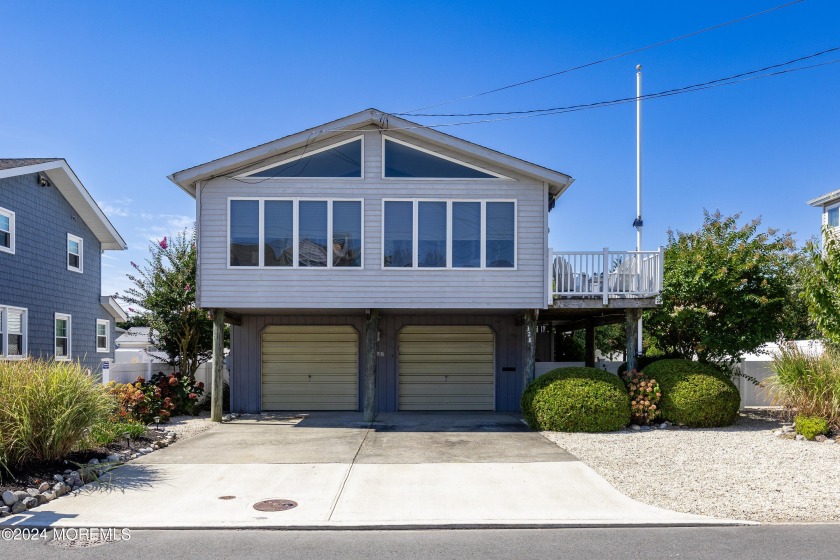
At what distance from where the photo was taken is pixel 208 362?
16.4 meters

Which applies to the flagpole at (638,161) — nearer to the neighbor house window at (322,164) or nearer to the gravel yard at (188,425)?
the neighbor house window at (322,164)

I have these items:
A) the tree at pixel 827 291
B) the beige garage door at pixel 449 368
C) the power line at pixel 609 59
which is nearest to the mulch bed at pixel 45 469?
the beige garage door at pixel 449 368

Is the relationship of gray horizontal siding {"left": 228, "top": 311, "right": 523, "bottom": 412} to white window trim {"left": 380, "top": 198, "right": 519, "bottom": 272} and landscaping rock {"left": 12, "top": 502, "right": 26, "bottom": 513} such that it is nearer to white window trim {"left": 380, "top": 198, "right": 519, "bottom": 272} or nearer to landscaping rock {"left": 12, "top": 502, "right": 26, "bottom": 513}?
white window trim {"left": 380, "top": 198, "right": 519, "bottom": 272}

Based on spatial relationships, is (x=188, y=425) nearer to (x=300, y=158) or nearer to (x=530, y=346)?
(x=300, y=158)

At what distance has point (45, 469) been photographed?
768 cm

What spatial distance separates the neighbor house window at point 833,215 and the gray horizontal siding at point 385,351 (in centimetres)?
1371

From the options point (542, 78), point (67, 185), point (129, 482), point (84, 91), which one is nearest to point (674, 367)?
point (542, 78)

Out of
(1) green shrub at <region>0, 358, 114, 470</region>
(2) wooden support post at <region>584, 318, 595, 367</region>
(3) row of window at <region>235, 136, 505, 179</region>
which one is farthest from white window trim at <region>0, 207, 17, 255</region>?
(2) wooden support post at <region>584, 318, 595, 367</region>

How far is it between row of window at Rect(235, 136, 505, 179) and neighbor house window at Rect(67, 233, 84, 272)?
28.6 ft

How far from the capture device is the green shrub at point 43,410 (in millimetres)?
7500

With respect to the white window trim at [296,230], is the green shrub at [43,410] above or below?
below

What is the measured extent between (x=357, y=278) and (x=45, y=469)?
260 inches

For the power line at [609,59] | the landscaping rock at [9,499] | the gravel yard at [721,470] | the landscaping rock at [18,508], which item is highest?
the power line at [609,59]

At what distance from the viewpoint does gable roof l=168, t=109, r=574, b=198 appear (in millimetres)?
12625
